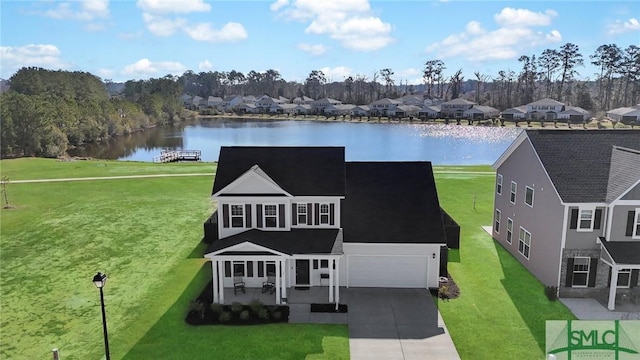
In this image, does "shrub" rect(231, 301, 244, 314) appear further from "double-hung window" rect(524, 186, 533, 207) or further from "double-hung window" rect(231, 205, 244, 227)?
"double-hung window" rect(524, 186, 533, 207)

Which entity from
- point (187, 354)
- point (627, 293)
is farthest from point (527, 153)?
point (187, 354)

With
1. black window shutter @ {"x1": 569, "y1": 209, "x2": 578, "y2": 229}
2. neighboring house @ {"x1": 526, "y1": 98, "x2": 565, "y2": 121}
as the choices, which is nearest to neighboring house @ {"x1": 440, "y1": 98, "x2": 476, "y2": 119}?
neighboring house @ {"x1": 526, "y1": 98, "x2": 565, "y2": 121}

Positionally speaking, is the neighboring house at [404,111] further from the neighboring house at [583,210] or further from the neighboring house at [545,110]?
the neighboring house at [583,210]

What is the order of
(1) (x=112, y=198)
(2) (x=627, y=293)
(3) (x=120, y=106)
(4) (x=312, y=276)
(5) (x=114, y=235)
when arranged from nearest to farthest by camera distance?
(2) (x=627, y=293) → (4) (x=312, y=276) → (5) (x=114, y=235) → (1) (x=112, y=198) → (3) (x=120, y=106)

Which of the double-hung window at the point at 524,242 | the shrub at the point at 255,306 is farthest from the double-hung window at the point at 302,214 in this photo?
the double-hung window at the point at 524,242

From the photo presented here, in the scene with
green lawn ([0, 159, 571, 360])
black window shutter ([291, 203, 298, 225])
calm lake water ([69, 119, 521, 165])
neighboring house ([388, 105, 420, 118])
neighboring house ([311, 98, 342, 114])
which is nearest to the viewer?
green lawn ([0, 159, 571, 360])

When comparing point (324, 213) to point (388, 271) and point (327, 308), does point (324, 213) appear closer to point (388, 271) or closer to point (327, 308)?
point (388, 271)

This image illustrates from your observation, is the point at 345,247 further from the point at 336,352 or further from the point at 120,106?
the point at 120,106
